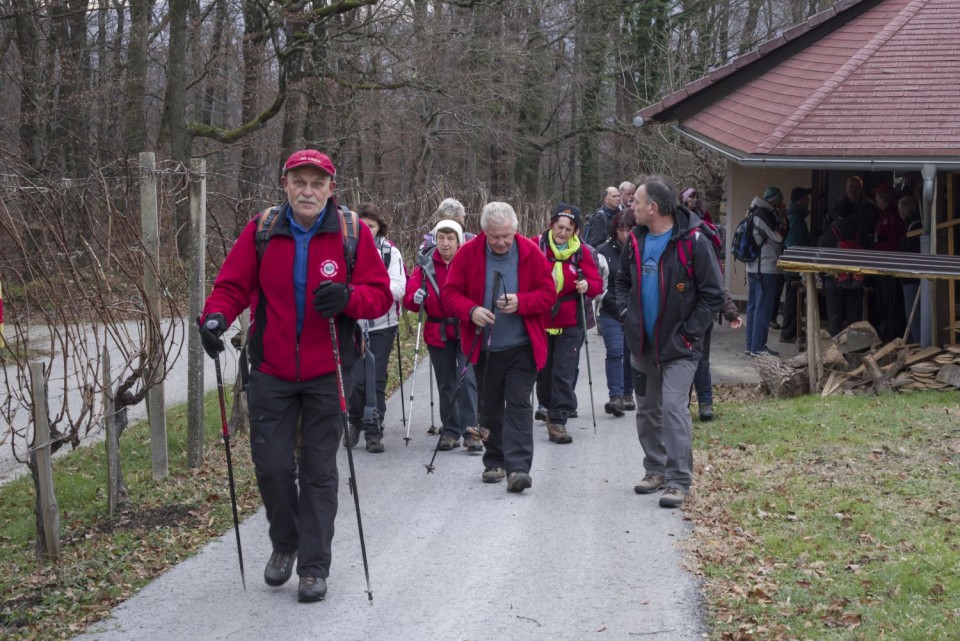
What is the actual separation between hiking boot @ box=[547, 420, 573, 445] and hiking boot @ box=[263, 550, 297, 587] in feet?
14.0

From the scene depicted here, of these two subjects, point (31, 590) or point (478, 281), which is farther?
point (478, 281)

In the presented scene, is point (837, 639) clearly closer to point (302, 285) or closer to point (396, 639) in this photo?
point (396, 639)

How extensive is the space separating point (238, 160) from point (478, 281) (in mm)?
21203

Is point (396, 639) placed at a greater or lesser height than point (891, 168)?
lesser

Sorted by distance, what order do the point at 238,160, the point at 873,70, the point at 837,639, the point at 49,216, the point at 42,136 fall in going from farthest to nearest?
1. the point at 238,160
2. the point at 42,136
3. the point at 873,70
4. the point at 49,216
5. the point at 837,639

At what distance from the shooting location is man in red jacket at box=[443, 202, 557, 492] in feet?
26.1

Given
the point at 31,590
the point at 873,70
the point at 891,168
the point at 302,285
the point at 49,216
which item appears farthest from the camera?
the point at 873,70

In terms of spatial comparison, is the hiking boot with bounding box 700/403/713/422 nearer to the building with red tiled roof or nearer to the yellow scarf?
the yellow scarf

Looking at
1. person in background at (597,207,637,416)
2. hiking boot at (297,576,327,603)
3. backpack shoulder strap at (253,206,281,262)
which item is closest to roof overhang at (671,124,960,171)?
person in background at (597,207,637,416)

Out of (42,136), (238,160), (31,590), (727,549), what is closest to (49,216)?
(31,590)

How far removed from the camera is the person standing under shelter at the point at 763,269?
47.3 feet

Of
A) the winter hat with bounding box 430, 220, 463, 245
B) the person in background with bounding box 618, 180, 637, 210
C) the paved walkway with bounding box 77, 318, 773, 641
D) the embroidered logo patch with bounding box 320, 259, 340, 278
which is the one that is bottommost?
the paved walkway with bounding box 77, 318, 773, 641

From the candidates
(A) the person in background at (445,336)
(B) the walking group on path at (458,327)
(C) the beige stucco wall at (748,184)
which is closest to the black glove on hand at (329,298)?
(B) the walking group on path at (458,327)

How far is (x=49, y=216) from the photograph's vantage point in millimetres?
7176
